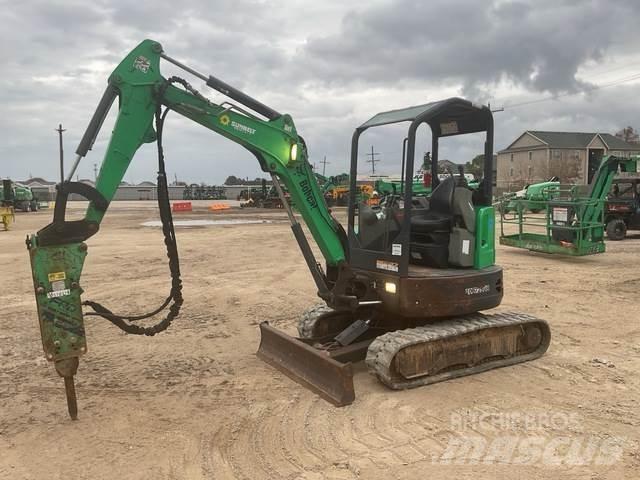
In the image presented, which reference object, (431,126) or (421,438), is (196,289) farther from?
(421,438)

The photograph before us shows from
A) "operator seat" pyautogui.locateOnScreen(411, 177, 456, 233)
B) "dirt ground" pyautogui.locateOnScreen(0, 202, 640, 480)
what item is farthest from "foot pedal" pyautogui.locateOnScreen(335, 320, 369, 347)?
"operator seat" pyautogui.locateOnScreen(411, 177, 456, 233)

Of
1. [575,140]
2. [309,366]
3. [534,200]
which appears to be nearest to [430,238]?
[309,366]

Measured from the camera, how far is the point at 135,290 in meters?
10.3

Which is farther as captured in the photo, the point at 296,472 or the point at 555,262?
the point at 555,262

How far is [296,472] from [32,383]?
3.15 metres

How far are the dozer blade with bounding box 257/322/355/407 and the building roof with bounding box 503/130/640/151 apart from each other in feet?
251

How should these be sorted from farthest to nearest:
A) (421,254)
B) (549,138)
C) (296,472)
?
(549,138) → (421,254) → (296,472)

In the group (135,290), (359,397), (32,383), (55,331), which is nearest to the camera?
(55,331)

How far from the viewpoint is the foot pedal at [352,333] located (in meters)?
6.06

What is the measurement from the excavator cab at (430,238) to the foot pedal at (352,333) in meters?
0.56

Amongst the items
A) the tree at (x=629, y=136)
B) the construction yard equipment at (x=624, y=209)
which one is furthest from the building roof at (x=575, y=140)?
the construction yard equipment at (x=624, y=209)

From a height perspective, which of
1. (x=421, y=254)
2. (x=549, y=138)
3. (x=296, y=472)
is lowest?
(x=296, y=472)

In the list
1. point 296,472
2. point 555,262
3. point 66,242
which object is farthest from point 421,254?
point 555,262
